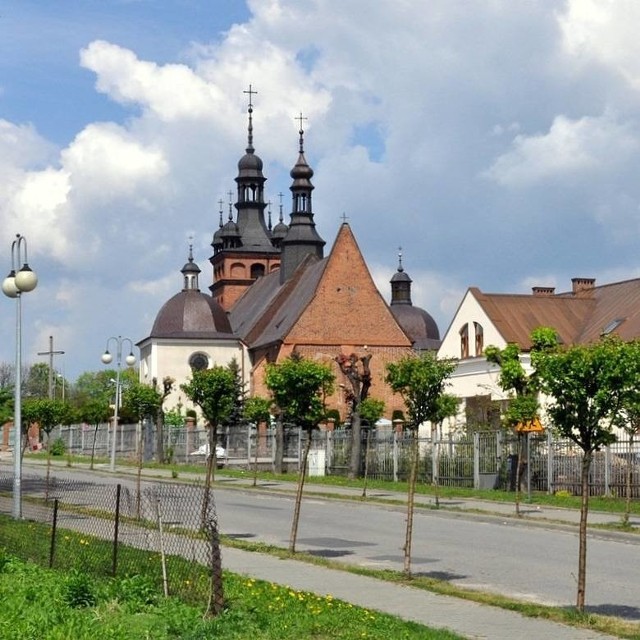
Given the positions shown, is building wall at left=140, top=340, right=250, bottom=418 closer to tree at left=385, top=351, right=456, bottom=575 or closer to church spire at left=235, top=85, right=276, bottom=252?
church spire at left=235, top=85, right=276, bottom=252

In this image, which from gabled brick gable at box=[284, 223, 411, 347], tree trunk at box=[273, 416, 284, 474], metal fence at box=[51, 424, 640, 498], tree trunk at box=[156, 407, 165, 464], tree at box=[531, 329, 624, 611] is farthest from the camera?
gabled brick gable at box=[284, 223, 411, 347]

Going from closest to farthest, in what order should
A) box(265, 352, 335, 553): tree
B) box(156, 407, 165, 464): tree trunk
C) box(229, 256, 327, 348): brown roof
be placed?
box(265, 352, 335, 553): tree
box(156, 407, 165, 464): tree trunk
box(229, 256, 327, 348): brown roof

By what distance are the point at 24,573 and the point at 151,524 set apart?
344 centimetres

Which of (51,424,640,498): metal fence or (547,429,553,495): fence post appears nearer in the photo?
(51,424,640,498): metal fence

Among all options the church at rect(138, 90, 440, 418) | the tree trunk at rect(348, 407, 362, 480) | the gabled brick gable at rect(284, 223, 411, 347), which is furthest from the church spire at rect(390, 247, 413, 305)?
the tree trunk at rect(348, 407, 362, 480)

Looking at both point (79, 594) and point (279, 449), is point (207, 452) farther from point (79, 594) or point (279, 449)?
point (79, 594)

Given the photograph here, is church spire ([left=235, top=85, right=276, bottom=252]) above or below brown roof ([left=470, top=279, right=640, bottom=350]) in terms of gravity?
above

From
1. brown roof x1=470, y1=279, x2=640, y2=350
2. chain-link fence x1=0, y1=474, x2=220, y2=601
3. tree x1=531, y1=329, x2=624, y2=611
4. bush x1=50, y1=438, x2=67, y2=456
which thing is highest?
brown roof x1=470, y1=279, x2=640, y2=350

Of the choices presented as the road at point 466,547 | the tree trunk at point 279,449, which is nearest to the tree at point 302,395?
the road at point 466,547

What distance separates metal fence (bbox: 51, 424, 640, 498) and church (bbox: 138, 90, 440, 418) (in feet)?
25.5

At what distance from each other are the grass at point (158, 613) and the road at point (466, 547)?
3.36 meters

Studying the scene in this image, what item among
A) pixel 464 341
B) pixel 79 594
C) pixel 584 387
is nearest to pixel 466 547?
pixel 584 387

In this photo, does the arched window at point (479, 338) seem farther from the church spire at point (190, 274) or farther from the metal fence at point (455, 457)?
the church spire at point (190, 274)

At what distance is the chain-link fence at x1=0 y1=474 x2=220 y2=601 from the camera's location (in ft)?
42.8
